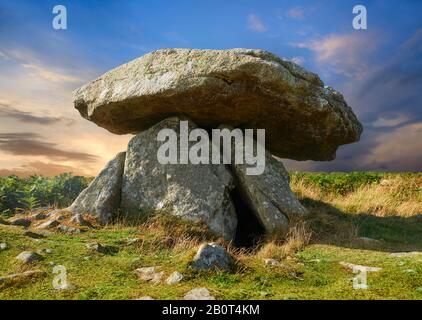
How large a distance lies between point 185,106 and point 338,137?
16.9ft

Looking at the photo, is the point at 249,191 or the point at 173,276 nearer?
the point at 173,276

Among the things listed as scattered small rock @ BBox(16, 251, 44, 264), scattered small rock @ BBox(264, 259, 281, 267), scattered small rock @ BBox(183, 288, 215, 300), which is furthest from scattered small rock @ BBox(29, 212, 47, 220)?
scattered small rock @ BBox(183, 288, 215, 300)

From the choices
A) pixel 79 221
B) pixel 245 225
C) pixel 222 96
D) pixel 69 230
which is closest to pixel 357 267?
pixel 245 225

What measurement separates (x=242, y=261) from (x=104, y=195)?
5.56 metres

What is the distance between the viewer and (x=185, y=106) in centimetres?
1324

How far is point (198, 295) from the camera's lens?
7406 millimetres

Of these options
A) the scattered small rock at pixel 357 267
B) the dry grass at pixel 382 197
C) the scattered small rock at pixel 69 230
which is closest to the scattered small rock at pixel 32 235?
the scattered small rock at pixel 69 230

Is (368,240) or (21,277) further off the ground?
(368,240)

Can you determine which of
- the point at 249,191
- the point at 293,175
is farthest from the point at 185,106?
the point at 293,175

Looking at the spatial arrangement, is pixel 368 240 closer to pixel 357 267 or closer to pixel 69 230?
pixel 357 267
